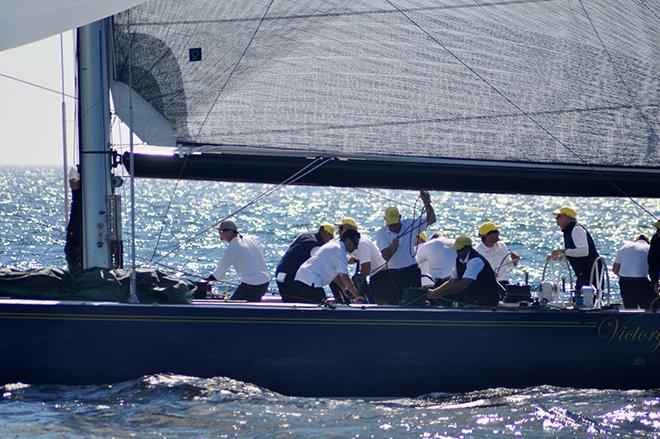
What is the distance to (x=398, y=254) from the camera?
11219 millimetres

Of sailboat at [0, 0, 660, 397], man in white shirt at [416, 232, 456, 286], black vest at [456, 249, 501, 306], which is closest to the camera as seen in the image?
sailboat at [0, 0, 660, 397]

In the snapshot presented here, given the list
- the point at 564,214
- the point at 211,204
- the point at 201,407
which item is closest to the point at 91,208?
the point at 201,407

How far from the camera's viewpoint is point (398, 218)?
1122 cm

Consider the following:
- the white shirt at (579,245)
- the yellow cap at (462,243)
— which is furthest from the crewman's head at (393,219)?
the white shirt at (579,245)

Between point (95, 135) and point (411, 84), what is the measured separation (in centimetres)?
261

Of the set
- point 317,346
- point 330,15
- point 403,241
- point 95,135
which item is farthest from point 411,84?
point 95,135

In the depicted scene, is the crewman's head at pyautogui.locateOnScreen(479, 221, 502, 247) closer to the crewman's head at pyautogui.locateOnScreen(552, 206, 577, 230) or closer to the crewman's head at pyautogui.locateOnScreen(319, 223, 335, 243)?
the crewman's head at pyautogui.locateOnScreen(552, 206, 577, 230)

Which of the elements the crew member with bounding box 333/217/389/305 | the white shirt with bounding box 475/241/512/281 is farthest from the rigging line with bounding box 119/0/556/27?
the white shirt with bounding box 475/241/512/281

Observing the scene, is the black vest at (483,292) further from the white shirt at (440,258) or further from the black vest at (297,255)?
the black vest at (297,255)

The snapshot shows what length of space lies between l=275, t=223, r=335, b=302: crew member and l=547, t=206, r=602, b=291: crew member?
204cm

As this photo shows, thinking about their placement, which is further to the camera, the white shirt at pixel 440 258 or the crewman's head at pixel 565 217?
the white shirt at pixel 440 258

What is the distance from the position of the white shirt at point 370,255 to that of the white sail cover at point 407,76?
4.25ft

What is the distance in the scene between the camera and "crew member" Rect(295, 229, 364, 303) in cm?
1027

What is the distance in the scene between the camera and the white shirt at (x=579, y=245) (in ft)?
35.2
